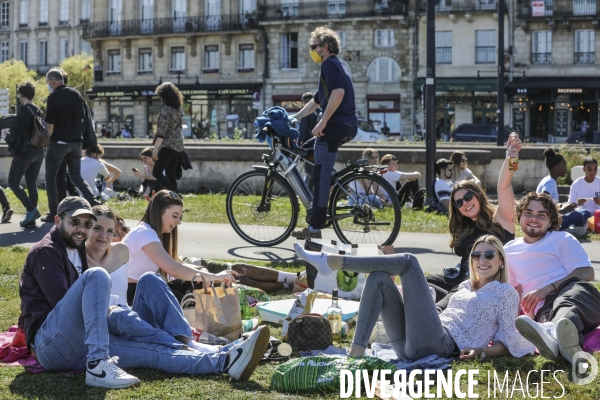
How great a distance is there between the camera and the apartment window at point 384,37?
53688mm

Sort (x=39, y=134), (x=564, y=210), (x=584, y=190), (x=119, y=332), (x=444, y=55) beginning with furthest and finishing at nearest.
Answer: (x=444, y=55), (x=584, y=190), (x=39, y=134), (x=564, y=210), (x=119, y=332)

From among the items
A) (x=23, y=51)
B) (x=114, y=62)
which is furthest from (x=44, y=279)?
(x=23, y=51)

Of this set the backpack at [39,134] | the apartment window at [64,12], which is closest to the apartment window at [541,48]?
the apartment window at [64,12]

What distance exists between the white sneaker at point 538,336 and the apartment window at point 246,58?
172 feet

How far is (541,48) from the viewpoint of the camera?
51750 millimetres

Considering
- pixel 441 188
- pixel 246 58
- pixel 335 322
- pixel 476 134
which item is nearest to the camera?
pixel 335 322

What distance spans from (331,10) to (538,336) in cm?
5077

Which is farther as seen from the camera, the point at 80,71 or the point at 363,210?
the point at 80,71

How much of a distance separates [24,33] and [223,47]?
22439 mm

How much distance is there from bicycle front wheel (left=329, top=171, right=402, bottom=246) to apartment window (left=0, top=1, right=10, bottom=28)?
6927 cm

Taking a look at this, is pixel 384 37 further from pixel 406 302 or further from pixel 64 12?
pixel 406 302

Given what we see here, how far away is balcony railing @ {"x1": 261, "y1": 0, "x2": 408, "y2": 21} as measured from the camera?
2100 inches

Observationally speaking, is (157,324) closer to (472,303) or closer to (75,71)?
(472,303)

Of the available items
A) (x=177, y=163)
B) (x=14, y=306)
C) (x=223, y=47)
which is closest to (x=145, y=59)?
(x=223, y=47)
